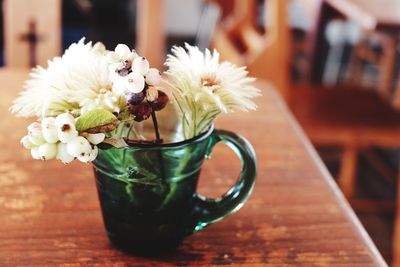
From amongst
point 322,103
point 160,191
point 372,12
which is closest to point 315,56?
point 322,103

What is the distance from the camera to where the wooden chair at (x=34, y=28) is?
1246 millimetres

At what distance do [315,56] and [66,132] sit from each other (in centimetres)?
169

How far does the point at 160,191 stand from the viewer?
545mm

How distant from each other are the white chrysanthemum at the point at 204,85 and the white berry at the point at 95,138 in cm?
8

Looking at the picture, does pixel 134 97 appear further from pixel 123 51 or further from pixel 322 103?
pixel 322 103

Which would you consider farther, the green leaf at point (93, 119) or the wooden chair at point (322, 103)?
the wooden chair at point (322, 103)

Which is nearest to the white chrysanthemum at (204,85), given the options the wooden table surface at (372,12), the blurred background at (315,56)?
the blurred background at (315,56)

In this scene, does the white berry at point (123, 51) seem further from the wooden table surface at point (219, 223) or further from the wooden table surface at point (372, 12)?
the wooden table surface at point (372, 12)

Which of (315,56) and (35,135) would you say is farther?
(315,56)

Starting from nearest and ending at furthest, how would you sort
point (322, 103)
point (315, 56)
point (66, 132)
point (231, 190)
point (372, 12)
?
1. point (66, 132)
2. point (231, 190)
3. point (372, 12)
4. point (322, 103)
5. point (315, 56)

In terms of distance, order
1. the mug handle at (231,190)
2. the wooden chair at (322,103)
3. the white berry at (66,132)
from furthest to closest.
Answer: the wooden chair at (322,103)
the mug handle at (231,190)
the white berry at (66,132)

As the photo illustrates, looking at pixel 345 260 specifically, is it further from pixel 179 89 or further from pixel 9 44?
pixel 9 44

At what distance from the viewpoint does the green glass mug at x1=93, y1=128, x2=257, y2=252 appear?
52cm

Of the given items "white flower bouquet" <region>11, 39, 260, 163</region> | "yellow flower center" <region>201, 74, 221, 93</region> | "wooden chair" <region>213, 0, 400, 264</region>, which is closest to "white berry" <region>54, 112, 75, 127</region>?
"white flower bouquet" <region>11, 39, 260, 163</region>
